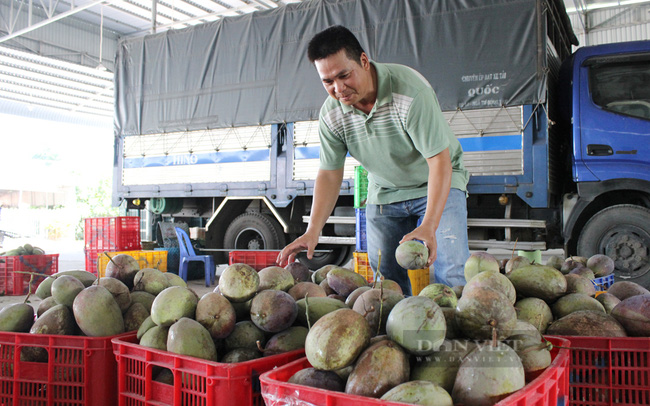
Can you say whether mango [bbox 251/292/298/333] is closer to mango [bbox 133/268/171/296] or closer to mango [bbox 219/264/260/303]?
mango [bbox 219/264/260/303]

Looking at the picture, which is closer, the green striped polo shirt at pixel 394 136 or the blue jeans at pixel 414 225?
the green striped polo shirt at pixel 394 136

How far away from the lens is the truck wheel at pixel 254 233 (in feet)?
25.3

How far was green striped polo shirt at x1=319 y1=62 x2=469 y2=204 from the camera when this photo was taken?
8.41ft

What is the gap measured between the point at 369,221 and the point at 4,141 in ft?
96.6

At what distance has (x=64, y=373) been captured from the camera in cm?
199

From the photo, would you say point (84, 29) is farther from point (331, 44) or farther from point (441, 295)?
point (441, 295)

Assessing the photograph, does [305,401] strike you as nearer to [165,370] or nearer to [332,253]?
[165,370]

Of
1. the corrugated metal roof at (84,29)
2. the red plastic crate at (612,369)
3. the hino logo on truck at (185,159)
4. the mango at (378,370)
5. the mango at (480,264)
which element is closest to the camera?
the mango at (378,370)

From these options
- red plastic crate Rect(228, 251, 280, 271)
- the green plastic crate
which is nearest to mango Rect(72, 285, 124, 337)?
the green plastic crate

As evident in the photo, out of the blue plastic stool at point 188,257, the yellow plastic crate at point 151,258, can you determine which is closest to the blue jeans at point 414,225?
the yellow plastic crate at point 151,258

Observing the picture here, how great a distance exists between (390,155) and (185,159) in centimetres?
598

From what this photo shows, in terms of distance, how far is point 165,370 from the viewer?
177cm

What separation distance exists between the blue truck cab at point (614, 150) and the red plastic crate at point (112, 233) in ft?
22.0

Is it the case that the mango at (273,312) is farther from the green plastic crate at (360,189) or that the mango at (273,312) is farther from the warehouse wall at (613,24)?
the warehouse wall at (613,24)
